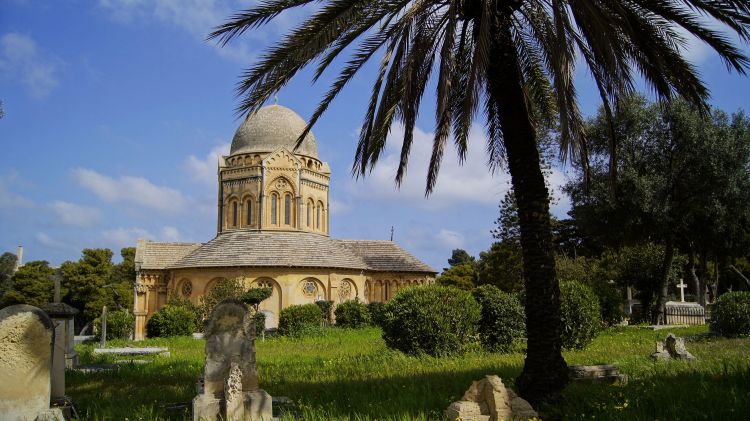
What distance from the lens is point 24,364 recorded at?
6.41 metres

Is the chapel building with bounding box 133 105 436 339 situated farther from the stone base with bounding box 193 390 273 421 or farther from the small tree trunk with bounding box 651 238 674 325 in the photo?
the stone base with bounding box 193 390 273 421

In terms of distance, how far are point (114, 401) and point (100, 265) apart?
146 feet

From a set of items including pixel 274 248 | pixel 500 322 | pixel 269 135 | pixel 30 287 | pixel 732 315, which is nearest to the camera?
pixel 500 322

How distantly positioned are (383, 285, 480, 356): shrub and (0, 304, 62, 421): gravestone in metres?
8.57

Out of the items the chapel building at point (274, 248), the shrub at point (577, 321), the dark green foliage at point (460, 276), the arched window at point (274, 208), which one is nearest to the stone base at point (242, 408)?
the shrub at point (577, 321)

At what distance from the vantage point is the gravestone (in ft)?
20.7

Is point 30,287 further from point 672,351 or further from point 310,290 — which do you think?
point 672,351

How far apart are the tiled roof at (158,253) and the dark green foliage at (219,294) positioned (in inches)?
288

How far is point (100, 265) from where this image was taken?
159 ft

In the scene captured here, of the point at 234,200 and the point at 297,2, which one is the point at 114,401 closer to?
the point at 297,2

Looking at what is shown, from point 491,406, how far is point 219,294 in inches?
1034

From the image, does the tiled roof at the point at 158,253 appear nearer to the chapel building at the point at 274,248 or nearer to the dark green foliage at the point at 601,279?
the chapel building at the point at 274,248

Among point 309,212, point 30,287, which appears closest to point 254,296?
point 309,212

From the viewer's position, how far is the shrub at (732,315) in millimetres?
15844
